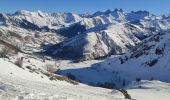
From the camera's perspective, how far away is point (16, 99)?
2652cm

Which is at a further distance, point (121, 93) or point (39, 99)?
point (121, 93)

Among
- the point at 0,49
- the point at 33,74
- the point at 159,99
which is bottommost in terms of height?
the point at 159,99

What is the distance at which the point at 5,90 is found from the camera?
30547 millimetres

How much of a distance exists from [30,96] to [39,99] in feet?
3.55

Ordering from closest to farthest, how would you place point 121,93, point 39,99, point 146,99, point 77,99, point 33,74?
point 39,99 < point 77,99 < point 121,93 < point 146,99 < point 33,74

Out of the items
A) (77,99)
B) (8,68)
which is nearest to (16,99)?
(77,99)

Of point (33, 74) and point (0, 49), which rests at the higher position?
point (0, 49)

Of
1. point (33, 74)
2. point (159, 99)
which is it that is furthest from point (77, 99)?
point (33, 74)

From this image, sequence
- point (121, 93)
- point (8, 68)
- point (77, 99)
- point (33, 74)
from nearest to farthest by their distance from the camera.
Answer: point (77, 99) → point (121, 93) → point (8, 68) → point (33, 74)

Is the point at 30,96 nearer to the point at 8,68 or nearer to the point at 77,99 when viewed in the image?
the point at 77,99

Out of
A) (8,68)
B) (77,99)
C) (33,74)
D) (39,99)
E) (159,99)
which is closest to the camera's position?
(39,99)

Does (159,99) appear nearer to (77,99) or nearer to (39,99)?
(77,99)

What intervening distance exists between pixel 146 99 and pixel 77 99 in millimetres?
28940

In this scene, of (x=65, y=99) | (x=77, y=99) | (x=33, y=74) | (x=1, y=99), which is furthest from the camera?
(x=33, y=74)
